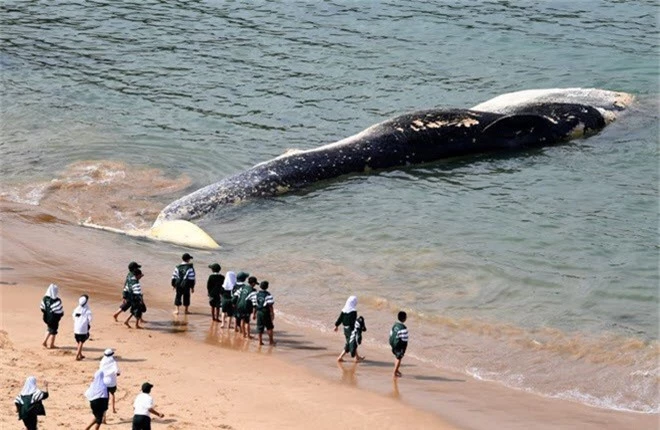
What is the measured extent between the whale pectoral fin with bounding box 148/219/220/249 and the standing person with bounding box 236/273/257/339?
4094 millimetres

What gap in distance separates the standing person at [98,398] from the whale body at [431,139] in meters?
10.1

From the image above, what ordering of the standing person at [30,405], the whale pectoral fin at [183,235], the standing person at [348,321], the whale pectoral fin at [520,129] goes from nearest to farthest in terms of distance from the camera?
the standing person at [30,405], the standing person at [348,321], the whale pectoral fin at [183,235], the whale pectoral fin at [520,129]

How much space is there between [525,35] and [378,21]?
5174mm

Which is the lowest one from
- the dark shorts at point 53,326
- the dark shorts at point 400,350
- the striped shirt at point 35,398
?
the striped shirt at point 35,398

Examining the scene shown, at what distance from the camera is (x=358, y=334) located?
20.1 meters

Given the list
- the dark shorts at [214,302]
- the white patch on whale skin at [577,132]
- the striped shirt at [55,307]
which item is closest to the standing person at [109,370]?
the striped shirt at [55,307]

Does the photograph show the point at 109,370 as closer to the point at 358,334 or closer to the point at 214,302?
the point at 358,334

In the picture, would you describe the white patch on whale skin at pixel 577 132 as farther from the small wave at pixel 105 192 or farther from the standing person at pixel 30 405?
the standing person at pixel 30 405

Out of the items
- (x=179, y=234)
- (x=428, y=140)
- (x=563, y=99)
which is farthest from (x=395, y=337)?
(x=563, y=99)

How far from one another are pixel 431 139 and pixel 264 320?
10.7 meters

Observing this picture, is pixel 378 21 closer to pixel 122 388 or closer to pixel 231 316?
pixel 231 316

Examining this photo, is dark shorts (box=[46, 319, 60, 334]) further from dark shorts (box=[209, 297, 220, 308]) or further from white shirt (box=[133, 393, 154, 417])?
white shirt (box=[133, 393, 154, 417])

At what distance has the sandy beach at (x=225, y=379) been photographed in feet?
58.3

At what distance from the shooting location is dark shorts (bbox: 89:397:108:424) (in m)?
16.6
